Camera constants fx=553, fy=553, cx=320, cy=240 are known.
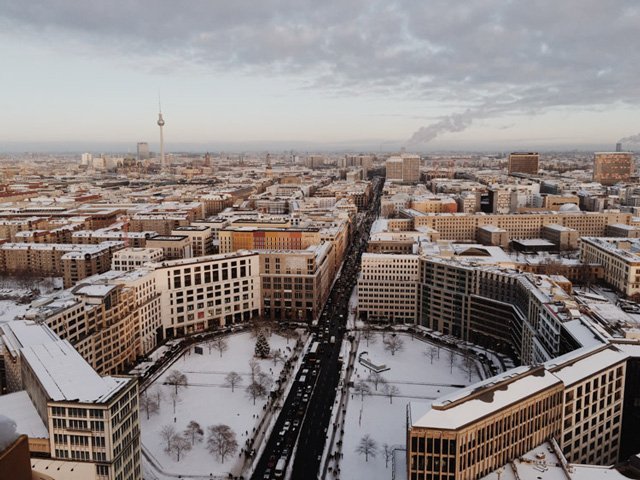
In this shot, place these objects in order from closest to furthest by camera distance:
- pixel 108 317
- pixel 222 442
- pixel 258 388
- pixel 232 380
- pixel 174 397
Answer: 1. pixel 222 442
2. pixel 174 397
3. pixel 258 388
4. pixel 232 380
5. pixel 108 317

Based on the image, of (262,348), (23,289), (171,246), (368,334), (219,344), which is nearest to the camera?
(262,348)

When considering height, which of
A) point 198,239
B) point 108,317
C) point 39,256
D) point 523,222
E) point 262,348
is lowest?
point 262,348

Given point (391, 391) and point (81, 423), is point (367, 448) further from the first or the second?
point (81, 423)

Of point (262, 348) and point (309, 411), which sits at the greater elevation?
point (262, 348)

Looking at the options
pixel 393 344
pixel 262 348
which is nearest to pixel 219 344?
pixel 262 348

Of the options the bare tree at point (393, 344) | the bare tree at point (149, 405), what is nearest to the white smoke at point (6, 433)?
the bare tree at point (149, 405)

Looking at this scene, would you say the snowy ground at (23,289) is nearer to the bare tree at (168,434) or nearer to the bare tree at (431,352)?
the bare tree at (168,434)

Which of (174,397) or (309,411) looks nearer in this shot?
(309,411)
